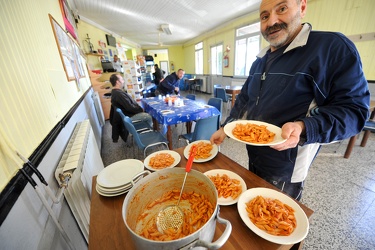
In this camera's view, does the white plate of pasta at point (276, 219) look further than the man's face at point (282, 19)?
No

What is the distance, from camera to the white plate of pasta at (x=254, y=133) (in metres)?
0.74

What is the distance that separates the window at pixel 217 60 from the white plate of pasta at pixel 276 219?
23.8ft

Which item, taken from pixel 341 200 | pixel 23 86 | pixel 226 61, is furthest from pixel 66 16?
pixel 226 61

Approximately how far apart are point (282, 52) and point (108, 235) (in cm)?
127

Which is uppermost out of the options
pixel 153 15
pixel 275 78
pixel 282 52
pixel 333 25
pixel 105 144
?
pixel 153 15

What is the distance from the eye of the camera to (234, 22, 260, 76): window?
5.05m

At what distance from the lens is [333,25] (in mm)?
3152

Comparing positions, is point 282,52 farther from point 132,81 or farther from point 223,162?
point 132,81

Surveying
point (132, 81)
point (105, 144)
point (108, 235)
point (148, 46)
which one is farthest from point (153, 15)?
point (148, 46)

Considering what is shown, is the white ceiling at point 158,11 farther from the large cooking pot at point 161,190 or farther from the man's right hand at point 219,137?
the large cooking pot at point 161,190

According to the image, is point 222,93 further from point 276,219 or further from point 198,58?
point 198,58

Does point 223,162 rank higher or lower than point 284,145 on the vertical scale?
lower

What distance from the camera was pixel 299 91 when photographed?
798mm

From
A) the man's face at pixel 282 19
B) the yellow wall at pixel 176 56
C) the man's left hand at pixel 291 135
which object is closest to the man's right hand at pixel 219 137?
the man's left hand at pixel 291 135
